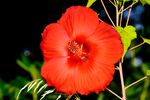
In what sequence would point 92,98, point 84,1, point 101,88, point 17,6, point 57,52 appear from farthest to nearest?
point 17,6 → point 84,1 → point 92,98 → point 57,52 → point 101,88

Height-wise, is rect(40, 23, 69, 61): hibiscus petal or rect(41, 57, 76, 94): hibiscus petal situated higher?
rect(40, 23, 69, 61): hibiscus petal

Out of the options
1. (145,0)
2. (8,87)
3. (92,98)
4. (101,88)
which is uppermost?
(145,0)

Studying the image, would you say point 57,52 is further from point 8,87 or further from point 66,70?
point 8,87

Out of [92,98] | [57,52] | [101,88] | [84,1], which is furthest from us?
[84,1]

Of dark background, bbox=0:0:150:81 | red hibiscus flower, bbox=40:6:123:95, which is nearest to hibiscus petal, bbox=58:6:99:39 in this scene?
red hibiscus flower, bbox=40:6:123:95

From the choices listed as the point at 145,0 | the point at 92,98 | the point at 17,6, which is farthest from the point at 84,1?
the point at 145,0

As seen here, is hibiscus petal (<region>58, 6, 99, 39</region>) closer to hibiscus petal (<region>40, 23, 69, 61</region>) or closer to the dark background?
hibiscus petal (<region>40, 23, 69, 61</region>)

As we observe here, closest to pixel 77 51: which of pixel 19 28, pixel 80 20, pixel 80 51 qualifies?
pixel 80 51
